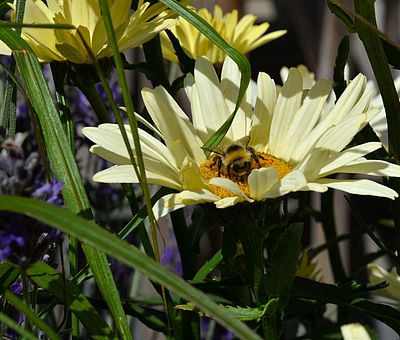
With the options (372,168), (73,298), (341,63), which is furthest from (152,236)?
(341,63)

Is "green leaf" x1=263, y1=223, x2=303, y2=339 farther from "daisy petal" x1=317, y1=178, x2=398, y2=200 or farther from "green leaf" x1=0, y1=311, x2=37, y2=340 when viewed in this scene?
"green leaf" x1=0, y1=311, x2=37, y2=340

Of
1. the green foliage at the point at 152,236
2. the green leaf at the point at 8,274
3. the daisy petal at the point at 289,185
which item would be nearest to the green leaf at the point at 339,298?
the green foliage at the point at 152,236

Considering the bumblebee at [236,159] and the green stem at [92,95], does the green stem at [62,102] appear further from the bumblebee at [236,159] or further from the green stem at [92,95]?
the bumblebee at [236,159]

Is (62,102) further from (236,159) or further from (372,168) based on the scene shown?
(372,168)

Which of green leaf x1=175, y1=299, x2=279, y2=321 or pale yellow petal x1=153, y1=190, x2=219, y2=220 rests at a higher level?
pale yellow petal x1=153, y1=190, x2=219, y2=220

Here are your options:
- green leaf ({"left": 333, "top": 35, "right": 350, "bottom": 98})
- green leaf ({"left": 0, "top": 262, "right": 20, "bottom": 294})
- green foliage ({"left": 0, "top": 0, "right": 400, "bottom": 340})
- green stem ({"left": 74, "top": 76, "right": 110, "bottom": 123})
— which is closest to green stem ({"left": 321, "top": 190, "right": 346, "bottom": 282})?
green foliage ({"left": 0, "top": 0, "right": 400, "bottom": 340})
